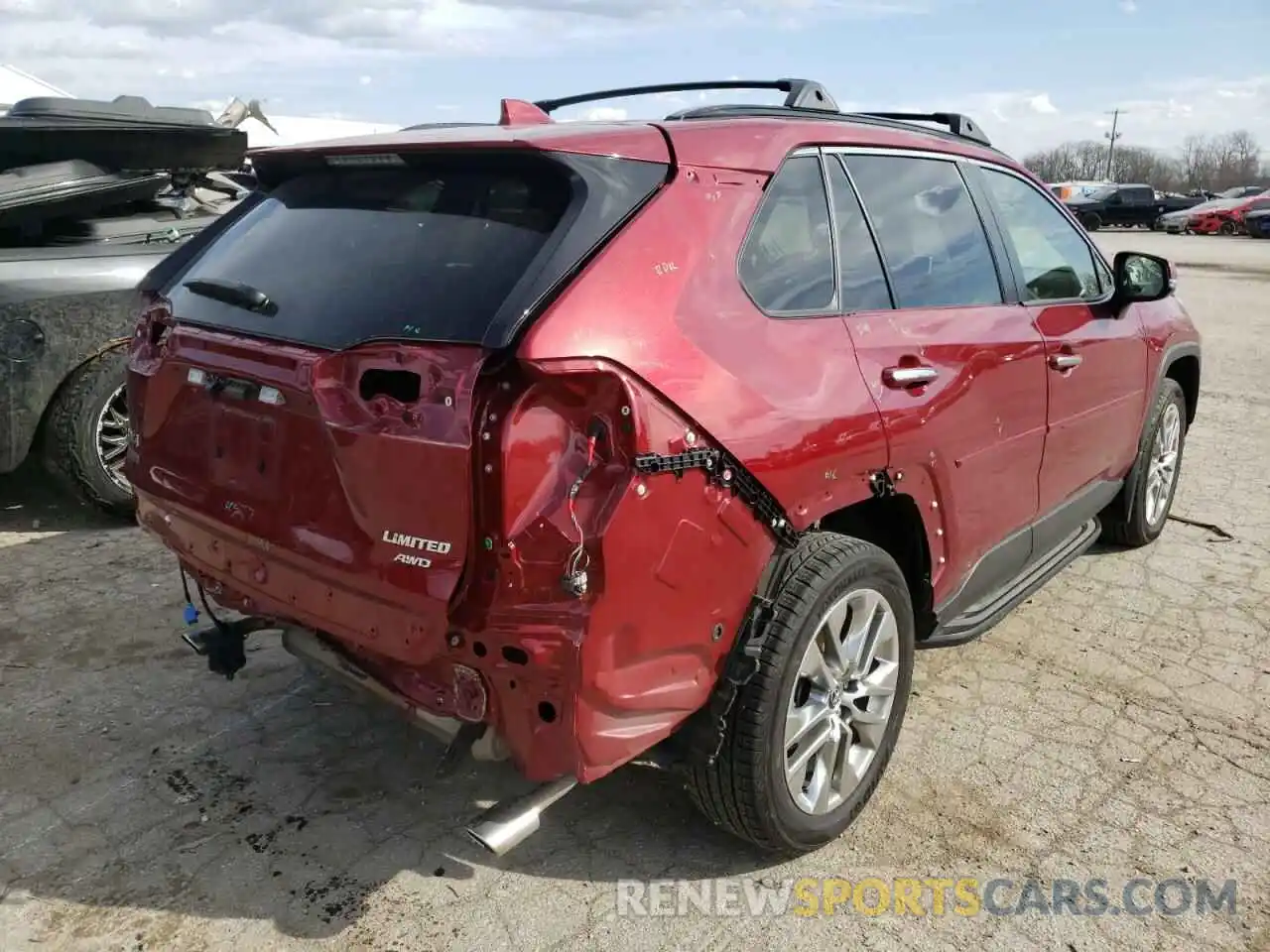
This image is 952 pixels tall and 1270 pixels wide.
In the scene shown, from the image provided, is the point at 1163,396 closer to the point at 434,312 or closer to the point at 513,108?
the point at 513,108

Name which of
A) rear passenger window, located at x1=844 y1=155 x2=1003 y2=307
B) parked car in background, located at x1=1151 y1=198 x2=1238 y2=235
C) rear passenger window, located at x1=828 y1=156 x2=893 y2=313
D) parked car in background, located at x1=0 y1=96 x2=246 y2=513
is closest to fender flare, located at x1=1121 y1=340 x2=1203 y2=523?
rear passenger window, located at x1=844 y1=155 x2=1003 y2=307

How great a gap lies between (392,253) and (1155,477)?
13.8 feet

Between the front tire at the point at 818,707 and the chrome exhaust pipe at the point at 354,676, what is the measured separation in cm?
64

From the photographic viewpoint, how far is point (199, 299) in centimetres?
276

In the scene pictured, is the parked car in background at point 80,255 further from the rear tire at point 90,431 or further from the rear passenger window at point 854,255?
the rear passenger window at point 854,255

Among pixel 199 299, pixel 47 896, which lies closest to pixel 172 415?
pixel 199 299

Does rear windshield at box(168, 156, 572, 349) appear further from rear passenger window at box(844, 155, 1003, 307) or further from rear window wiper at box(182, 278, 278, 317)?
rear passenger window at box(844, 155, 1003, 307)

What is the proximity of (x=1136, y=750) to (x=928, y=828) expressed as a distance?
2.92 ft

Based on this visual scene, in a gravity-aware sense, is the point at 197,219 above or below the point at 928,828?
above

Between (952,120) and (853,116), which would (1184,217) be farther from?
(853,116)

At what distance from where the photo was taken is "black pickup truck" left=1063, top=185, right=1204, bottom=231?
38.3 m

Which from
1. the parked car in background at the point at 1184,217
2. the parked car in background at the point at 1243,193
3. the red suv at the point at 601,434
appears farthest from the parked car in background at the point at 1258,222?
the red suv at the point at 601,434

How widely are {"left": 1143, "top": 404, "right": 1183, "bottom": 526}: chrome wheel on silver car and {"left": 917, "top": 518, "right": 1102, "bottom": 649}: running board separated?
0.72 metres

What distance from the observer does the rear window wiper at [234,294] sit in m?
2.54
